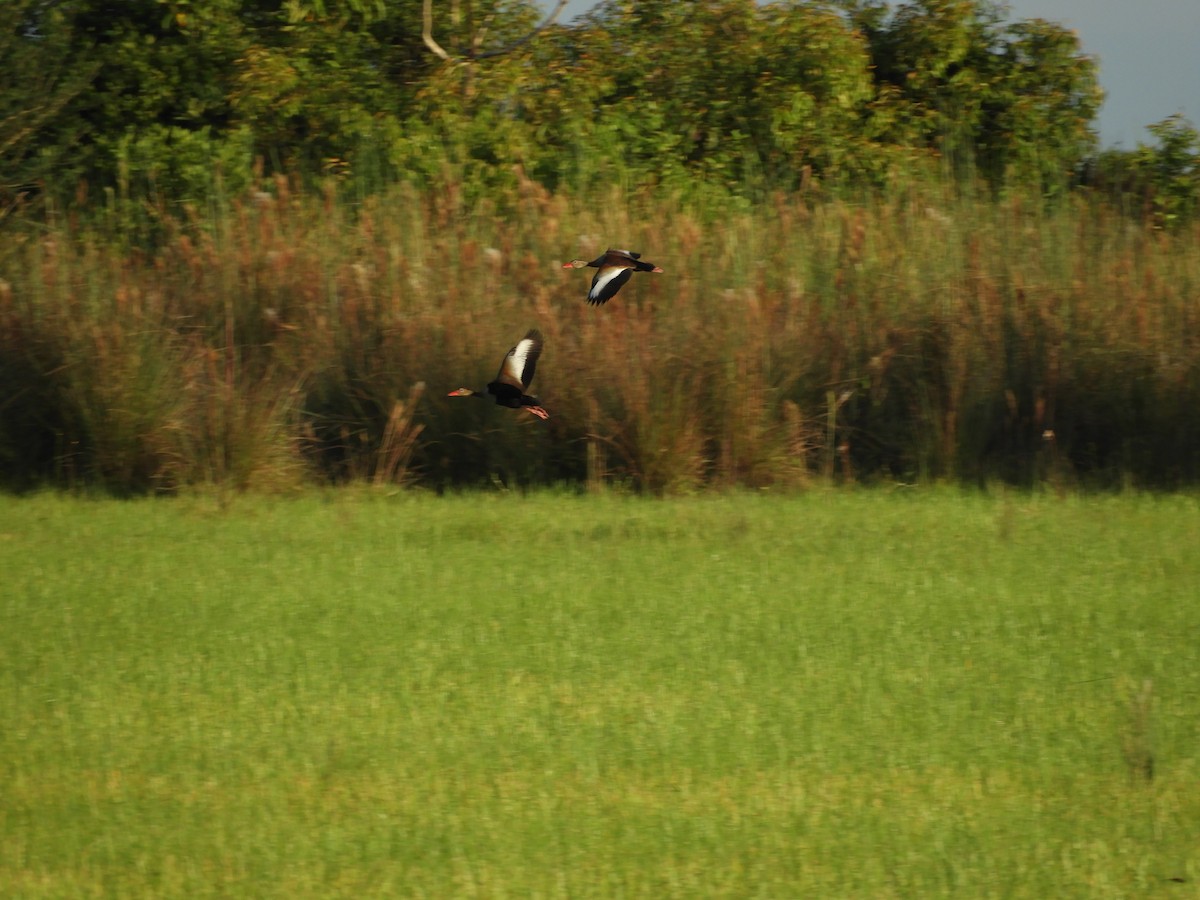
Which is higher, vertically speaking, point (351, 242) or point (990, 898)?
point (351, 242)

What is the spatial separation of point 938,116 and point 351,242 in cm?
590

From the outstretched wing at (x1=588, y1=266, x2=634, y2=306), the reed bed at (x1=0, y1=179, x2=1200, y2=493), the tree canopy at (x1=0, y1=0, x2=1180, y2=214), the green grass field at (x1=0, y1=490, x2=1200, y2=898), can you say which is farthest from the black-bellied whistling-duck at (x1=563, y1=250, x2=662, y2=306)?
the tree canopy at (x1=0, y1=0, x2=1180, y2=214)

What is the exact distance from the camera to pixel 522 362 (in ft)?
18.5

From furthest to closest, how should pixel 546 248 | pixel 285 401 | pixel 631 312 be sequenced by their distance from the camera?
pixel 546 248
pixel 631 312
pixel 285 401

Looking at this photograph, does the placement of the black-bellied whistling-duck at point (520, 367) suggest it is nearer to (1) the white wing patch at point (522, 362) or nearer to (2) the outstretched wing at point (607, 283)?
(1) the white wing patch at point (522, 362)

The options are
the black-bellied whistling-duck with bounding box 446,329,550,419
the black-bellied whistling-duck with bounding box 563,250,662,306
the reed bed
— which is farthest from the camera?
the reed bed

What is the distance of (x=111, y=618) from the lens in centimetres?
555

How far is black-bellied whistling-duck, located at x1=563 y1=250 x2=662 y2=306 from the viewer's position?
5.48m

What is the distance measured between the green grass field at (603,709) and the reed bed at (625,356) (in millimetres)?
1346

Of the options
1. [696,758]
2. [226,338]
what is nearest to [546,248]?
[226,338]

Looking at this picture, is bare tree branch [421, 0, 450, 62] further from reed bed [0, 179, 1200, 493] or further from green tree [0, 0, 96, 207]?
reed bed [0, 179, 1200, 493]

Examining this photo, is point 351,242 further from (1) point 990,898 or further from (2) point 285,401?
(1) point 990,898

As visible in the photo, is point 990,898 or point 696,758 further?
point 696,758

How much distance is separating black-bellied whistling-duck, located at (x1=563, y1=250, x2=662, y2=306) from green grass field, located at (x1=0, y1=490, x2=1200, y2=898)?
3.87 feet
